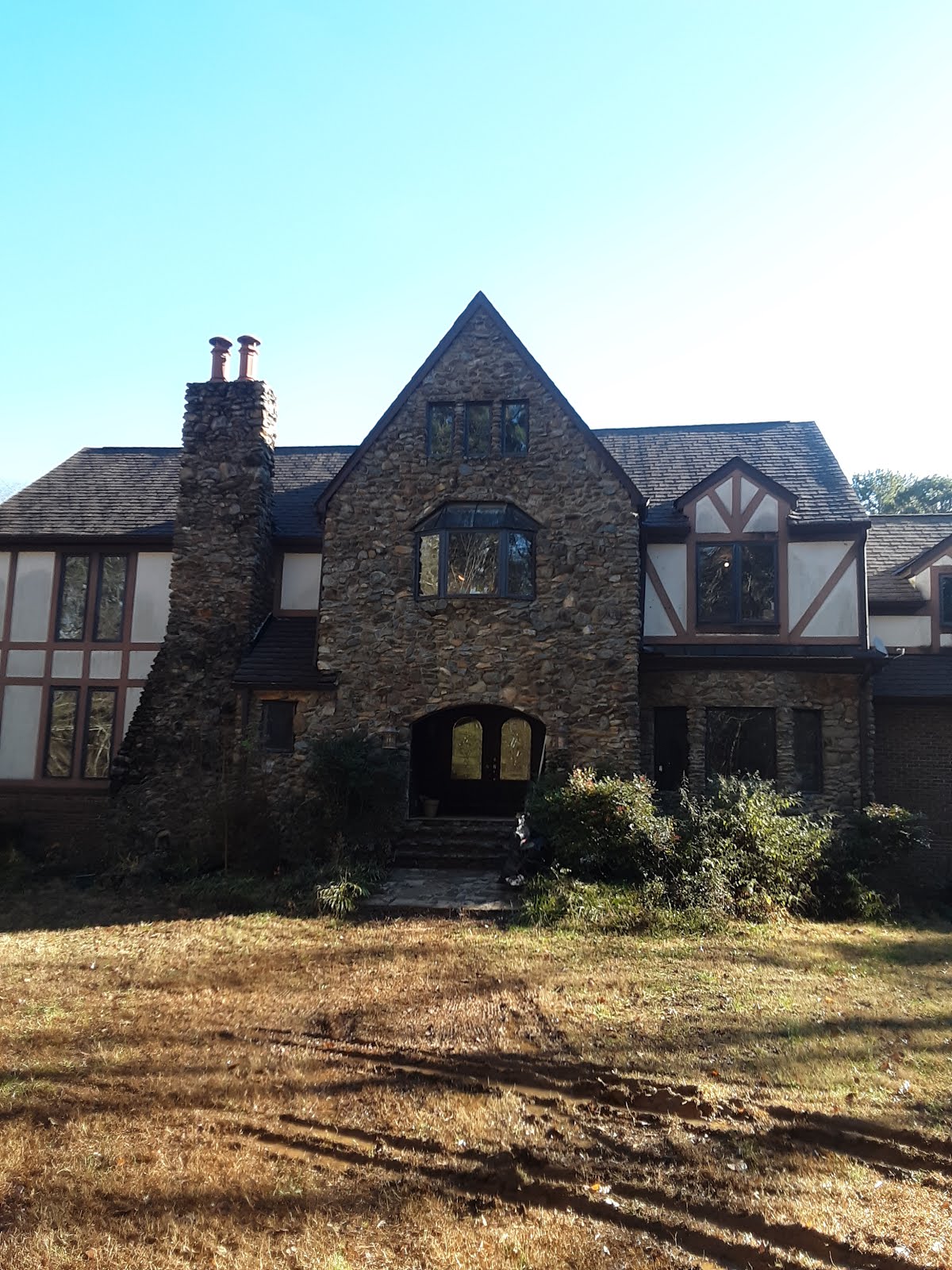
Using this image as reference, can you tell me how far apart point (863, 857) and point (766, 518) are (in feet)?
21.5

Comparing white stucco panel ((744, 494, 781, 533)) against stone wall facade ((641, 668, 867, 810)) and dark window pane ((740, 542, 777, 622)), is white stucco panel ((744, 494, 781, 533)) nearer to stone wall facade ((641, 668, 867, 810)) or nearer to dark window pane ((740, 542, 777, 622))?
dark window pane ((740, 542, 777, 622))

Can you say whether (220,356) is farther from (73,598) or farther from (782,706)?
(782,706)

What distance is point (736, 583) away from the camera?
56.3 feet

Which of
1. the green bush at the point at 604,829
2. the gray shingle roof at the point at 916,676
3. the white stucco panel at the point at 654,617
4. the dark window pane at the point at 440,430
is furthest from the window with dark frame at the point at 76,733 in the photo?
the gray shingle roof at the point at 916,676

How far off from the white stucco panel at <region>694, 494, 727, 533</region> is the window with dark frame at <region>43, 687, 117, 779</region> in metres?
12.7

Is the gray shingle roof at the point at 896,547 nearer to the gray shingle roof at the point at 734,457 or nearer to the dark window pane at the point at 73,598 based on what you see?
the gray shingle roof at the point at 734,457

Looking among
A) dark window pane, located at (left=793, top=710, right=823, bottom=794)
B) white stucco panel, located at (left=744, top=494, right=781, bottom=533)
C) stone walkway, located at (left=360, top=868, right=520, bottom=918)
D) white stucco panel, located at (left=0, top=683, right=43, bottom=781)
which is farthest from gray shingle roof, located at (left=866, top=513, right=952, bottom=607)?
white stucco panel, located at (left=0, top=683, right=43, bottom=781)

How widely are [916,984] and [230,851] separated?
35.5 feet

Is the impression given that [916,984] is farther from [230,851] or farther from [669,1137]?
[230,851]

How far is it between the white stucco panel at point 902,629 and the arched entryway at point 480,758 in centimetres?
765

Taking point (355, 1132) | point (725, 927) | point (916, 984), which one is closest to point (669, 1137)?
point (355, 1132)

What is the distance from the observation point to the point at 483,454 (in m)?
17.1

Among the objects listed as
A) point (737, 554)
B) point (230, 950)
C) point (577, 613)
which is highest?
point (737, 554)

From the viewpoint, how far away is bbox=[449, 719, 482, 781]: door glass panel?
1922 cm
